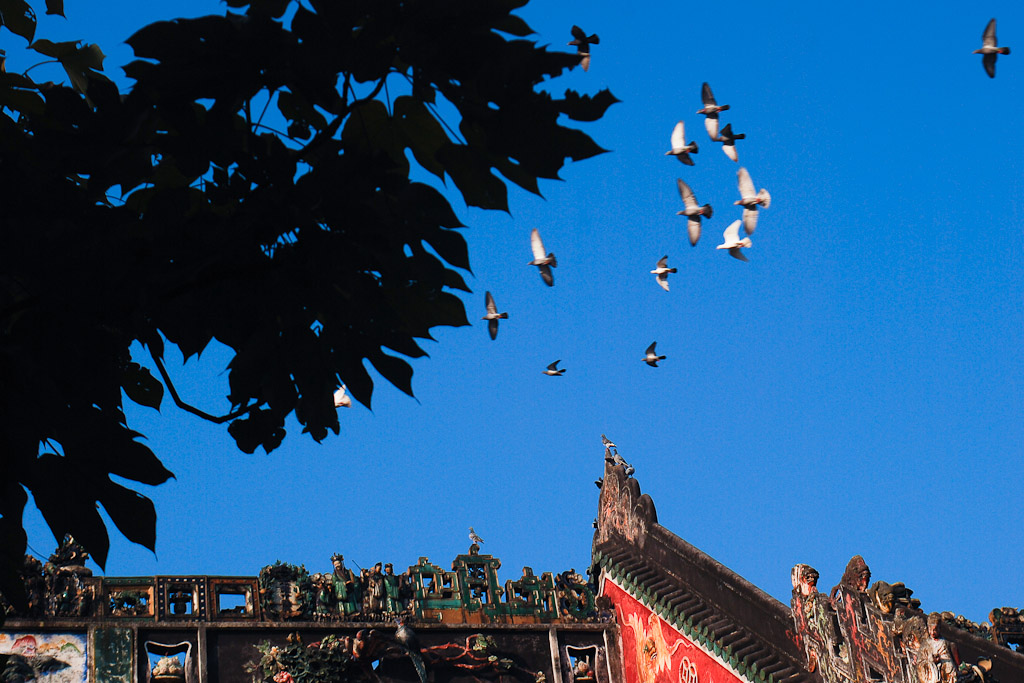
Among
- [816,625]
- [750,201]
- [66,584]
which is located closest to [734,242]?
[750,201]

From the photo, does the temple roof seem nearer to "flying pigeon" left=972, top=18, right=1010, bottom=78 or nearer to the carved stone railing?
the carved stone railing

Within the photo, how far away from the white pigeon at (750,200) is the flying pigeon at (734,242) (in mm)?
152

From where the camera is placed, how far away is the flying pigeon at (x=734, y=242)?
1452 cm

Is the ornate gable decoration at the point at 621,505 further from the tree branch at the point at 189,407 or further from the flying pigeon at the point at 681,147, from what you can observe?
the tree branch at the point at 189,407

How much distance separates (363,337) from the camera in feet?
12.1

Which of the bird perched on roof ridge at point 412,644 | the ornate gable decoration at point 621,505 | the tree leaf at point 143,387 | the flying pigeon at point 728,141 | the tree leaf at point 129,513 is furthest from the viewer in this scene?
the ornate gable decoration at point 621,505

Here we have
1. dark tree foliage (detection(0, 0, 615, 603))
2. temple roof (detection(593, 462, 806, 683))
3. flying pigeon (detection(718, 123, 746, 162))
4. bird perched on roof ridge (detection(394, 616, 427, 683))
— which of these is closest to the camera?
dark tree foliage (detection(0, 0, 615, 603))

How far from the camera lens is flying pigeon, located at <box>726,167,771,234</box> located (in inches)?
571

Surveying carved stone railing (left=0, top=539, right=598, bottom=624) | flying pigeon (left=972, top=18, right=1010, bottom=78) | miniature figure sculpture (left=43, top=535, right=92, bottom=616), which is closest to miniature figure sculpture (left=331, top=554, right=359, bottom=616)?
carved stone railing (left=0, top=539, right=598, bottom=624)

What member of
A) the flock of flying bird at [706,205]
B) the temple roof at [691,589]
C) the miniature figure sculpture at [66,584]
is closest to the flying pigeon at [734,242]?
the flock of flying bird at [706,205]

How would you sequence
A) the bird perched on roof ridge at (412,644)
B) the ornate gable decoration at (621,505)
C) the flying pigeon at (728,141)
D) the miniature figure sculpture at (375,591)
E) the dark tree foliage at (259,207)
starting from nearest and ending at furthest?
the dark tree foliage at (259,207), the flying pigeon at (728,141), the bird perched on roof ridge at (412,644), the miniature figure sculpture at (375,591), the ornate gable decoration at (621,505)

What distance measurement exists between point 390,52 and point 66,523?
1816 millimetres

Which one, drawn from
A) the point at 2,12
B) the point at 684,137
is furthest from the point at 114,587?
the point at 2,12

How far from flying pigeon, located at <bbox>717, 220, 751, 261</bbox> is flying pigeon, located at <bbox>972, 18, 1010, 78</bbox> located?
3099 millimetres
